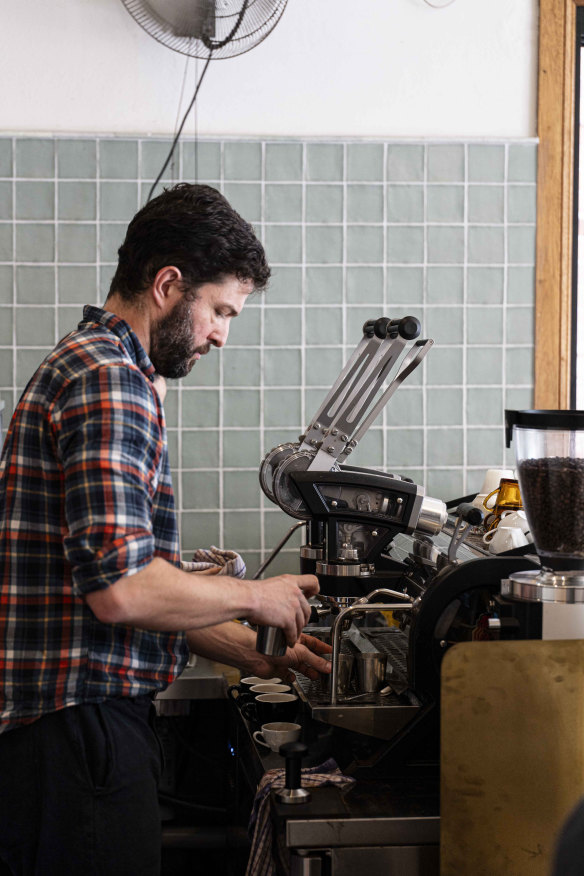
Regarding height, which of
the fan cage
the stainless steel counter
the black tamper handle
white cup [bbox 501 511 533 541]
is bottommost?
the stainless steel counter

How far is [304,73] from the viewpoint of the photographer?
283cm

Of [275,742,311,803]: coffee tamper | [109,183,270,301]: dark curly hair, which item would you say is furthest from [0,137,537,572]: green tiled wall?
[275,742,311,803]: coffee tamper

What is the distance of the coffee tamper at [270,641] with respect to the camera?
152cm

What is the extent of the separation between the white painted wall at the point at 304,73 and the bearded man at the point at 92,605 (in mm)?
1485

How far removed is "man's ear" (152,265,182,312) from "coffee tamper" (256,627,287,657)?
20.2 inches

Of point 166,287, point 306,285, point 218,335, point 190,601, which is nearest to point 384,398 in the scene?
point 218,335

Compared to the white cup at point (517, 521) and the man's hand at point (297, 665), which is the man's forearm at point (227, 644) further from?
the white cup at point (517, 521)

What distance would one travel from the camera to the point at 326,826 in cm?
132

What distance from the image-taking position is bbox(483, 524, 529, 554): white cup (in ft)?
6.04

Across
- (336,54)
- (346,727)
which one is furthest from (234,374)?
(346,727)

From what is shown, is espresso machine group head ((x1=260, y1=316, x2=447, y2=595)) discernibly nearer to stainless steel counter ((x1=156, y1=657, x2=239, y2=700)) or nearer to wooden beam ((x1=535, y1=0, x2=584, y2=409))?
stainless steel counter ((x1=156, y1=657, x2=239, y2=700))

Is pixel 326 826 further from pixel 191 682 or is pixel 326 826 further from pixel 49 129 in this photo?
pixel 49 129

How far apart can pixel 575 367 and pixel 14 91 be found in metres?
1.82

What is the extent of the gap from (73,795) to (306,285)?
1.80m
